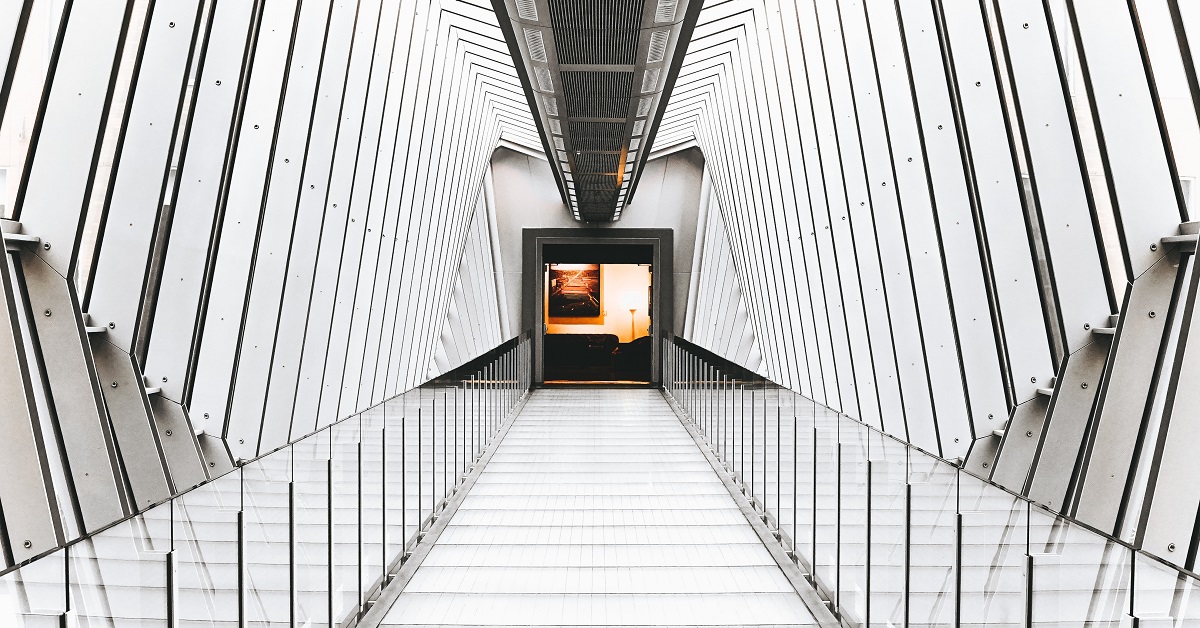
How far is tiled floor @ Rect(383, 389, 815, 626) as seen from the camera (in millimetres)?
4344

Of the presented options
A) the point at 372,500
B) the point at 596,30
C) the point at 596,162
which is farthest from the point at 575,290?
the point at 372,500

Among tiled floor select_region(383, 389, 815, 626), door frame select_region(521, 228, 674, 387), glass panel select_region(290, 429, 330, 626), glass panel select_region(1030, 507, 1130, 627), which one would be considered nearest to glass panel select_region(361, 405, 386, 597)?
tiled floor select_region(383, 389, 815, 626)

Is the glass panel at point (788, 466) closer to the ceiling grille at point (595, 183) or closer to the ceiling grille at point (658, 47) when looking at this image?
the ceiling grille at point (658, 47)

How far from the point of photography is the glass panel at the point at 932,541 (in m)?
2.79

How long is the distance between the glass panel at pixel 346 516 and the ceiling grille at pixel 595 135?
511 centimetres

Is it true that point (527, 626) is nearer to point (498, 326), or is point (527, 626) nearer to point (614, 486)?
point (614, 486)

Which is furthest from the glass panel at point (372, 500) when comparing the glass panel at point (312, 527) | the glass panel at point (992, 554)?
the glass panel at point (992, 554)

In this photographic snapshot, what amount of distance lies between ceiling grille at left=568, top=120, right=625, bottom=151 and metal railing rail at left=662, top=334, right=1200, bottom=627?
3395mm

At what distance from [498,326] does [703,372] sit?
384 inches

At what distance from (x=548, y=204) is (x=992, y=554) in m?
17.3

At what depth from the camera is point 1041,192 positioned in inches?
215

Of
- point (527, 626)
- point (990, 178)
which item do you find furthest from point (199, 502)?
point (990, 178)

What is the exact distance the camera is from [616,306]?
80.9ft

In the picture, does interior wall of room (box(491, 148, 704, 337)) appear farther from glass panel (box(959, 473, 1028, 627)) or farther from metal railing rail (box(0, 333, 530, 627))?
glass panel (box(959, 473, 1028, 627))
